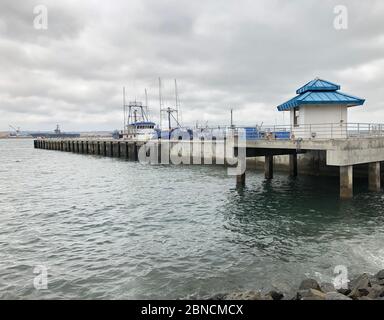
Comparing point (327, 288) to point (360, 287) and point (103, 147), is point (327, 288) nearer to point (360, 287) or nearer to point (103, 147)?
point (360, 287)

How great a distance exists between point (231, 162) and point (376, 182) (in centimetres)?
2128

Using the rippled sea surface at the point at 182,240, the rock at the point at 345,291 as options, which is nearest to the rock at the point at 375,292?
the rock at the point at 345,291

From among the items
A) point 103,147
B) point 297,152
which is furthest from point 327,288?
point 103,147

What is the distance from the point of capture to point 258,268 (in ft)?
40.5

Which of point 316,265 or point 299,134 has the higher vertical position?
point 299,134

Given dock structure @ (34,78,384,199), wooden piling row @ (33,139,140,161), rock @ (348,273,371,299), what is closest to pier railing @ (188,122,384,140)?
dock structure @ (34,78,384,199)

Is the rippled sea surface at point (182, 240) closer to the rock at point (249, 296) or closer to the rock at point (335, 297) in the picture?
the rock at point (249, 296)

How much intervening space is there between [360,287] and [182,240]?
7.95 metres

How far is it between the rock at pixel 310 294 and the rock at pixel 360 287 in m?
0.92

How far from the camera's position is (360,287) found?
9633 millimetres

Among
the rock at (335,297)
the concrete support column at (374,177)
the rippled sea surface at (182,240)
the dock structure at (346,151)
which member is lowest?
the rippled sea surface at (182,240)

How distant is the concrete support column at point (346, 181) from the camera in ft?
72.0
